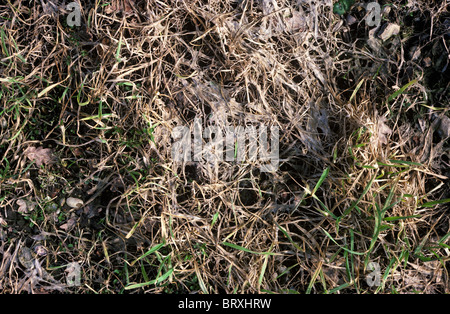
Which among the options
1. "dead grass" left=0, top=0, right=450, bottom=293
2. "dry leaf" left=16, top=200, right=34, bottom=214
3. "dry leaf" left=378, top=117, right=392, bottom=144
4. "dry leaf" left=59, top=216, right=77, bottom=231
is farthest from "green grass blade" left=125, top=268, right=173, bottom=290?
"dry leaf" left=378, top=117, right=392, bottom=144

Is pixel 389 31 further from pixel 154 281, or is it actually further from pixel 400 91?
pixel 154 281

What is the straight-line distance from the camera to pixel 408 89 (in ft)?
5.79

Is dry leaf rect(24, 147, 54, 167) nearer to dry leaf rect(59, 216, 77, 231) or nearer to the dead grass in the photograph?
the dead grass

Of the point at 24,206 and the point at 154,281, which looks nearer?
the point at 154,281

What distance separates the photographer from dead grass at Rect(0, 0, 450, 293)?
5.52ft

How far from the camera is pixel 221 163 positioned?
5.67 ft

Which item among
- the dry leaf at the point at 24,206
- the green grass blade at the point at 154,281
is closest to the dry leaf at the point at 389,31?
the green grass blade at the point at 154,281

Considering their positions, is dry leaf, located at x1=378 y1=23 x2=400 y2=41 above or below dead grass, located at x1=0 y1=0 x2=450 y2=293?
above

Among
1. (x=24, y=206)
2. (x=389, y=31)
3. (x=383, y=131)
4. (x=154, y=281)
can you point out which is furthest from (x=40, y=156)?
(x=389, y=31)

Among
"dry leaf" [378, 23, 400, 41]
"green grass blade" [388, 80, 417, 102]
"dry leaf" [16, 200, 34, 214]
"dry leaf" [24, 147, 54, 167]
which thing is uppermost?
"dry leaf" [378, 23, 400, 41]

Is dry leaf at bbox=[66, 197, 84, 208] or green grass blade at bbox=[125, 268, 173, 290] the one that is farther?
dry leaf at bbox=[66, 197, 84, 208]

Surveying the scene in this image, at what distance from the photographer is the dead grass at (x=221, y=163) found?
5.52 ft

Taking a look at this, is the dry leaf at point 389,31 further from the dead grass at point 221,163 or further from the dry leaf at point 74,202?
the dry leaf at point 74,202

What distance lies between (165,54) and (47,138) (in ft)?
2.25
